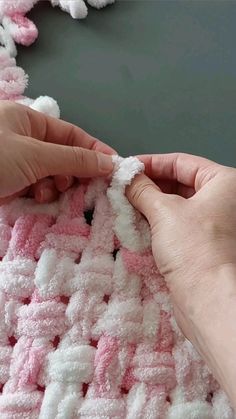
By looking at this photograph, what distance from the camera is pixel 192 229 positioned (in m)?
0.70

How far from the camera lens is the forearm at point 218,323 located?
630 mm

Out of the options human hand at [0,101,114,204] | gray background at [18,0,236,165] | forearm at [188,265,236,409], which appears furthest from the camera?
gray background at [18,0,236,165]

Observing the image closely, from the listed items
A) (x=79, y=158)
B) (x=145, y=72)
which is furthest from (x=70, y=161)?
(x=145, y=72)

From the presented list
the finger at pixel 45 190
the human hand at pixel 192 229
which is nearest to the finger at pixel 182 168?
the human hand at pixel 192 229

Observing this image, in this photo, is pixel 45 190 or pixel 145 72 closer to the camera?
pixel 45 190

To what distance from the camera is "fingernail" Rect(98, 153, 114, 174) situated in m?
0.77

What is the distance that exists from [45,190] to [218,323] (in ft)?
0.88

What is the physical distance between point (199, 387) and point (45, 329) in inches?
7.2

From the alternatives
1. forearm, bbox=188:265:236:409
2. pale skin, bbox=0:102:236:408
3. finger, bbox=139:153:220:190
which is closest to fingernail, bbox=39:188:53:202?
pale skin, bbox=0:102:236:408

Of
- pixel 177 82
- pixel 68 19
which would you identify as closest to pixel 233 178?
pixel 177 82

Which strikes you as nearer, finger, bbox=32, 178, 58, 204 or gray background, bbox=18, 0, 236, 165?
finger, bbox=32, 178, 58, 204

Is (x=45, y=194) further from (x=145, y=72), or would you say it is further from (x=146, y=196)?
(x=145, y=72)

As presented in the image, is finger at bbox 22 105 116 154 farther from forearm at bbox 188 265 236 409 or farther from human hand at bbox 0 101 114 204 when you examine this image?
forearm at bbox 188 265 236 409

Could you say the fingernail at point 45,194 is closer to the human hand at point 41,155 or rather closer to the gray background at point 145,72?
the human hand at point 41,155
